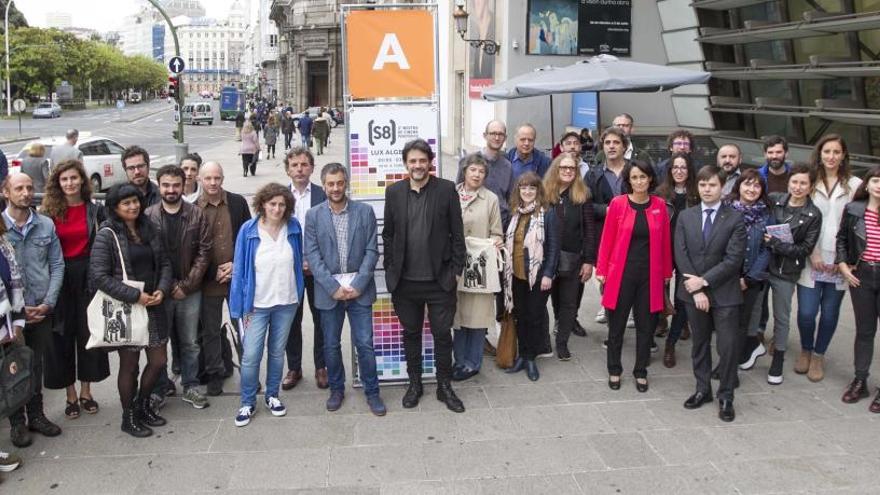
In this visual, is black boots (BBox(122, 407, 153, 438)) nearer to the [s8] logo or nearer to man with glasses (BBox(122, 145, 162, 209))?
man with glasses (BBox(122, 145, 162, 209))

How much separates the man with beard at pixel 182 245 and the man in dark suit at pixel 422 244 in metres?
1.34

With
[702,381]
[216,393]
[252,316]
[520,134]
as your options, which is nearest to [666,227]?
[702,381]

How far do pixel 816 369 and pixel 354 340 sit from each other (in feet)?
12.7

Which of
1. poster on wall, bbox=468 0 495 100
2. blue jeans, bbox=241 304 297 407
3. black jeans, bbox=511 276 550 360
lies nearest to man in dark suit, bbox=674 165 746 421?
black jeans, bbox=511 276 550 360

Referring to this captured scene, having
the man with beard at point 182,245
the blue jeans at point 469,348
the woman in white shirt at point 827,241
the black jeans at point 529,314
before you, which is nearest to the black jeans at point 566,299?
the black jeans at point 529,314

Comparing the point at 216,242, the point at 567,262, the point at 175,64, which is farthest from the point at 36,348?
the point at 175,64

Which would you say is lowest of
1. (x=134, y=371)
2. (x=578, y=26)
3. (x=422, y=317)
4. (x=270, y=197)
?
(x=134, y=371)

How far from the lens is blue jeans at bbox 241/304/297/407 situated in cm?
526

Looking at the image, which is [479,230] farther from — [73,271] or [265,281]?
[73,271]

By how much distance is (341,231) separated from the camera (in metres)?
5.33

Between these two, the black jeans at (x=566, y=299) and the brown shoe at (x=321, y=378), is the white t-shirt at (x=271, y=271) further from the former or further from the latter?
the black jeans at (x=566, y=299)

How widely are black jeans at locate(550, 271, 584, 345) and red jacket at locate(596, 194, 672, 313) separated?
64cm

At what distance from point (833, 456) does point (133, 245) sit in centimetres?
482

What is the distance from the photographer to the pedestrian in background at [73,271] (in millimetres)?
5066
